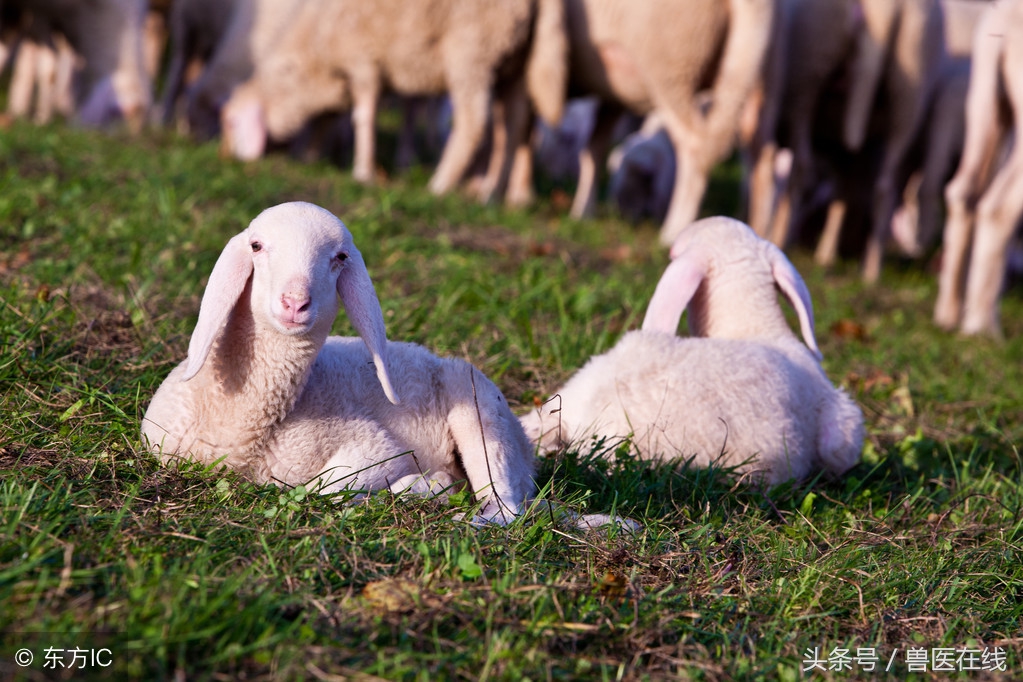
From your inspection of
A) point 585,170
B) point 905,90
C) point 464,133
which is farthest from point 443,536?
point 585,170

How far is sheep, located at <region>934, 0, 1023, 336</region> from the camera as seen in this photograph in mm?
6840

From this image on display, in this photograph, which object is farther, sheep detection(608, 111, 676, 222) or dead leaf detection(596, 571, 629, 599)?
sheep detection(608, 111, 676, 222)

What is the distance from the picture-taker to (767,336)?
12.6ft

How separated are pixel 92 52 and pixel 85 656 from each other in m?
8.27

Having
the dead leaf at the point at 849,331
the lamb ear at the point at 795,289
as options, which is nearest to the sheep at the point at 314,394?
the lamb ear at the point at 795,289

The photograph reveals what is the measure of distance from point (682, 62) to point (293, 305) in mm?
6192

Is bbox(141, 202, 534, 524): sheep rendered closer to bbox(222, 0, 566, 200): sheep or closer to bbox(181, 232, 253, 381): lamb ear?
bbox(181, 232, 253, 381): lamb ear

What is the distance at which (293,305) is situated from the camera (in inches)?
95.4

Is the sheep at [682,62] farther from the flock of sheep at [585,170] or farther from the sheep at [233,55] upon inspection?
the sheep at [233,55]

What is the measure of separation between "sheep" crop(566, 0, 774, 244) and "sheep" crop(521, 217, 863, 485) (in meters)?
3.90

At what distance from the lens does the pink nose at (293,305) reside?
7.95ft

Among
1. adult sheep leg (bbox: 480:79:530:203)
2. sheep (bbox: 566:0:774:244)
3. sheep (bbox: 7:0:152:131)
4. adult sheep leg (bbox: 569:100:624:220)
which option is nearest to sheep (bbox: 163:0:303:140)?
sheep (bbox: 7:0:152:131)

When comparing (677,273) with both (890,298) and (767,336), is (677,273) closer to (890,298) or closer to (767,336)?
(767,336)

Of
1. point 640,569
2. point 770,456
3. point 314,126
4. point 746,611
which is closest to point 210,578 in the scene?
point 640,569
